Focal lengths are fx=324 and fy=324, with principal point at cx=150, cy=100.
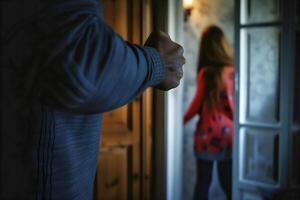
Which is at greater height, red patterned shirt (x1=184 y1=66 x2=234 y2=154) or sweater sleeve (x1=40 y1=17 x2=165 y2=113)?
sweater sleeve (x1=40 y1=17 x2=165 y2=113)

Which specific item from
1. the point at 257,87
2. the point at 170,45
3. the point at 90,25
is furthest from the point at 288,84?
the point at 90,25

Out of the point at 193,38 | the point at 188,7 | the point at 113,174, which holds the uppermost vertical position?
the point at 188,7

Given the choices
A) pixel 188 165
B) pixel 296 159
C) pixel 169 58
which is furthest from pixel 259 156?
pixel 169 58

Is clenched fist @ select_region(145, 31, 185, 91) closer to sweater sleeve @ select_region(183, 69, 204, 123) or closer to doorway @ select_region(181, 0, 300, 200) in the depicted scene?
doorway @ select_region(181, 0, 300, 200)

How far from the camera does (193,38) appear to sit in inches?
90.5

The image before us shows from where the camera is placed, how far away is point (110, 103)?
28cm

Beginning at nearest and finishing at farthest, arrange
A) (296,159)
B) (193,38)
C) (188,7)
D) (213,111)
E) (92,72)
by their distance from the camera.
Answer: (92,72) → (296,159) → (188,7) → (213,111) → (193,38)

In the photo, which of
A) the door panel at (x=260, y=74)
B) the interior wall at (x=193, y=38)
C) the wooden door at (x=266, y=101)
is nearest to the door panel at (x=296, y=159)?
the wooden door at (x=266, y=101)

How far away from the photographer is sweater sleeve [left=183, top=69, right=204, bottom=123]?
223cm

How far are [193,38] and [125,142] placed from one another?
3.91 ft

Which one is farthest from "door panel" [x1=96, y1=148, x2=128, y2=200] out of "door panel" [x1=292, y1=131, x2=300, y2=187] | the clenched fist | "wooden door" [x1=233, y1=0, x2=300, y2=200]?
the clenched fist

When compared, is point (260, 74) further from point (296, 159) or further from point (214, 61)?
point (214, 61)

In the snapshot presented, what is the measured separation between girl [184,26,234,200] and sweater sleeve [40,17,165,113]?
1911mm

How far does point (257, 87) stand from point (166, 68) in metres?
1.30
